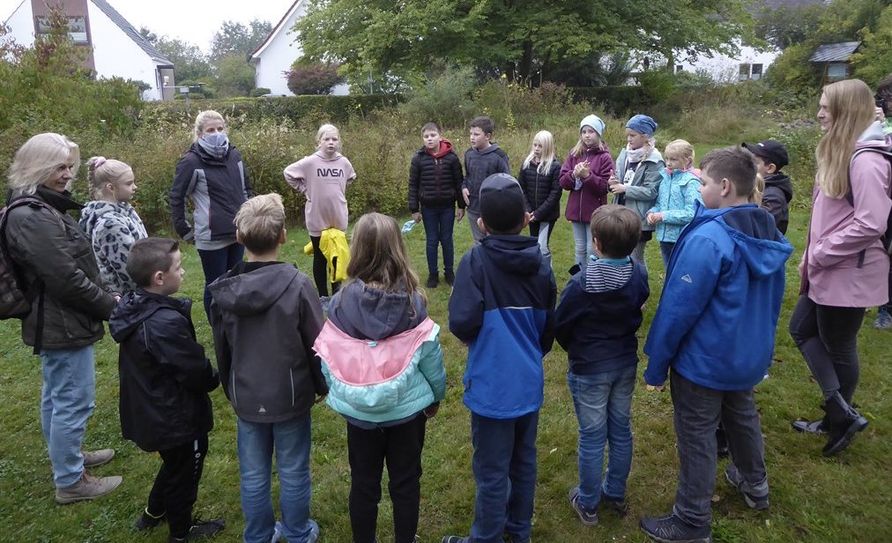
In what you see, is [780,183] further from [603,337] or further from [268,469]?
[268,469]

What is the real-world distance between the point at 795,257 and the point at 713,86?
60.4ft

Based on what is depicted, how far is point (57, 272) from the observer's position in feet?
10.1

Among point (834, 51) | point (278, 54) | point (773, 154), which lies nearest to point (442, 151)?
point (773, 154)

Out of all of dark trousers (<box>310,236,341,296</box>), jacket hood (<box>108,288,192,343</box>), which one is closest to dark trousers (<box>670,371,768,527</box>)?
jacket hood (<box>108,288,192,343</box>)

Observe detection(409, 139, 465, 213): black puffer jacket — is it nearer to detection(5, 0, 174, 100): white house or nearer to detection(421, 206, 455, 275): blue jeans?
detection(421, 206, 455, 275): blue jeans

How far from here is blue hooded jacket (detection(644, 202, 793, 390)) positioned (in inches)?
106

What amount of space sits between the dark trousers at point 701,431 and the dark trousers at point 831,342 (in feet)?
3.05

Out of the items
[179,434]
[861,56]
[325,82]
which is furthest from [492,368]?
[325,82]

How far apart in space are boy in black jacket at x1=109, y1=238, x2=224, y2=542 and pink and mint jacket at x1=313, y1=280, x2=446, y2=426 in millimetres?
645

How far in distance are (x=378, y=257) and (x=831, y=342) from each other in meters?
2.82

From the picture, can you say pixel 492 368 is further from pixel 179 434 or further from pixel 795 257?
pixel 795 257

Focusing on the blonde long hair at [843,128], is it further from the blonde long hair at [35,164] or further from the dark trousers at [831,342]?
the blonde long hair at [35,164]

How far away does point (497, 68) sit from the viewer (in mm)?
24828

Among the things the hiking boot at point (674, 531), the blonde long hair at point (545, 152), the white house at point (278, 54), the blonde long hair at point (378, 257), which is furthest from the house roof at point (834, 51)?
the white house at point (278, 54)
